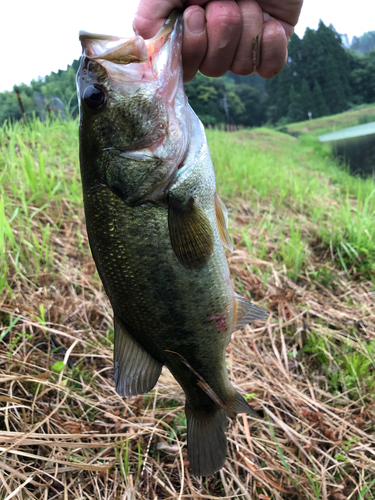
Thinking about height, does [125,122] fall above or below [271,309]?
above

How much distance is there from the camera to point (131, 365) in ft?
4.15

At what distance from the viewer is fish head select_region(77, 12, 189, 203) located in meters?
1.17

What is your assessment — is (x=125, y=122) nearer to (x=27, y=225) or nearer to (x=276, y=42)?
(x=276, y=42)

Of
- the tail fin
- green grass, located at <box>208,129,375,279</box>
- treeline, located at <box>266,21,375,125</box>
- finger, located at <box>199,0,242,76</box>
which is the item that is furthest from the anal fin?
treeline, located at <box>266,21,375,125</box>

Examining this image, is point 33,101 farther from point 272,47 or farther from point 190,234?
point 190,234

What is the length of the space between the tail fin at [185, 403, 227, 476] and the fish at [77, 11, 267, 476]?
0.29m

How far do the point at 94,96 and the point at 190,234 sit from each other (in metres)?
0.61

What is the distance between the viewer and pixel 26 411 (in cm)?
166

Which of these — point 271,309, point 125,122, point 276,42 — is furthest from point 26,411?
point 276,42

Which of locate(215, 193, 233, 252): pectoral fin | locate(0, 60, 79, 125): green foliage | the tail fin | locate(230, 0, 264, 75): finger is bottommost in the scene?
the tail fin

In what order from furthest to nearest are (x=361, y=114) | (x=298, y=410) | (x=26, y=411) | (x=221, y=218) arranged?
1. (x=361, y=114)
2. (x=298, y=410)
3. (x=26, y=411)
4. (x=221, y=218)

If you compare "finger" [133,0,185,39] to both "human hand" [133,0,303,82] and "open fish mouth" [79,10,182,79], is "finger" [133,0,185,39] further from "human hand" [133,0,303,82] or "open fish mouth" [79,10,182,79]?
"open fish mouth" [79,10,182,79]

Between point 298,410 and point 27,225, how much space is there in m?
2.45

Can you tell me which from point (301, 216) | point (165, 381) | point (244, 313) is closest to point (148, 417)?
point (165, 381)
